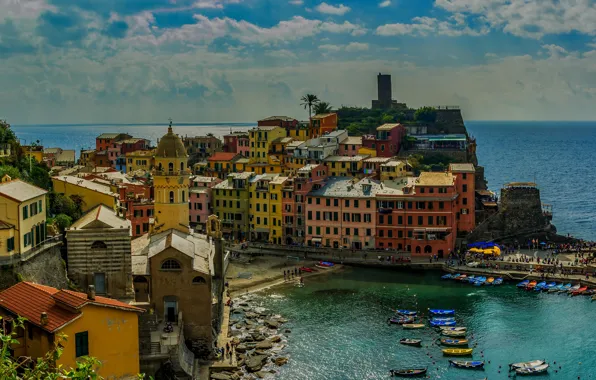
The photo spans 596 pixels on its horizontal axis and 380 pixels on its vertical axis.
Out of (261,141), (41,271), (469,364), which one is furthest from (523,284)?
(261,141)

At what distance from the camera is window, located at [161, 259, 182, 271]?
52.5 meters

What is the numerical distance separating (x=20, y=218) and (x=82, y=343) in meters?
10.3

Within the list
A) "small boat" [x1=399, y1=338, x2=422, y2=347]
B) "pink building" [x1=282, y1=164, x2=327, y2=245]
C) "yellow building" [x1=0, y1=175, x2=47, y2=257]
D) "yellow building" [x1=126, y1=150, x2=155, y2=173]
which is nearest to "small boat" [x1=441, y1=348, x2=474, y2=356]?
"small boat" [x1=399, y1=338, x2=422, y2=347]

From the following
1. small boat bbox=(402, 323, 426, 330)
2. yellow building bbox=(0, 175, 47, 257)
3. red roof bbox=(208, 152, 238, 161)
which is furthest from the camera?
red roof bbox=(208, 152, 238, 161)

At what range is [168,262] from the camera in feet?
172

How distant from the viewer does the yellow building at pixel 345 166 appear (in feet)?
345

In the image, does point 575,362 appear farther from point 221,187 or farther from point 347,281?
point 221,187

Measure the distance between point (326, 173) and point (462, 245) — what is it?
20275mm

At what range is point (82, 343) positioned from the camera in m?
36.8

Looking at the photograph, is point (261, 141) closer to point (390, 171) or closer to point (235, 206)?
point (235, 206)

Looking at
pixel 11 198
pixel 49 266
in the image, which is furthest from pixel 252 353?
pixel 11 198

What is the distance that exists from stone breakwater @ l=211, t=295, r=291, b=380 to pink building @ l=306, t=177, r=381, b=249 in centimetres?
2145

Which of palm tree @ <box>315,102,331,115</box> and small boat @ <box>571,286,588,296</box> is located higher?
palm tree @ <box>315,102,331,115</box>

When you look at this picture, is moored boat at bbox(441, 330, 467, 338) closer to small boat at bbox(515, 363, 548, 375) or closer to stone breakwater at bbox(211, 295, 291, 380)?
small boat at bbox(515, 363, 548, 375)
